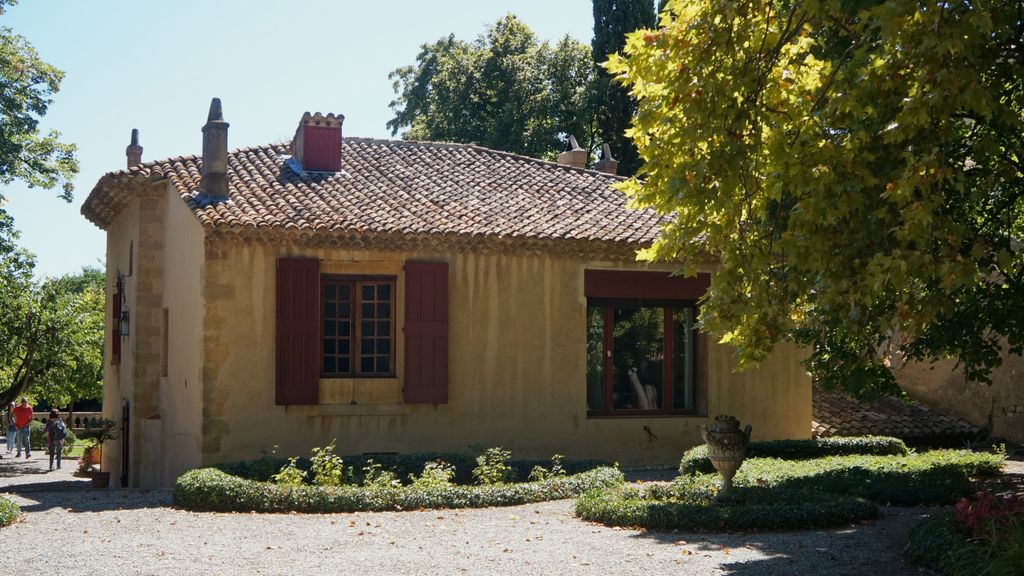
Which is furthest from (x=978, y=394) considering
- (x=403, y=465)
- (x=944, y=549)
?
(x=944, y=549)

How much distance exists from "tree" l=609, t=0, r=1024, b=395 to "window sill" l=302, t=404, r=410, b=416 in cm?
706

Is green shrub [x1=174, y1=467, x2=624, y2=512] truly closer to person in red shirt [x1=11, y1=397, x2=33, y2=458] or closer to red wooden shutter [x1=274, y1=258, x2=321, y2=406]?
red wooden shutter [x1=274, y1=258, x2=321, y2=406]

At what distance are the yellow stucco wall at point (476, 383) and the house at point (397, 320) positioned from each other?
3cm

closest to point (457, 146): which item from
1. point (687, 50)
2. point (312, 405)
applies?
point (312, 405)

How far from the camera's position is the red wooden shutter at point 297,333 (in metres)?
15.4

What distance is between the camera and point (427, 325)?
53.0ft

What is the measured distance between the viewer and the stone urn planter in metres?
11.2

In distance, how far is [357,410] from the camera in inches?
623

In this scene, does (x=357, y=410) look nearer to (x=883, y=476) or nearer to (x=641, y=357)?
(x=641, y=357)

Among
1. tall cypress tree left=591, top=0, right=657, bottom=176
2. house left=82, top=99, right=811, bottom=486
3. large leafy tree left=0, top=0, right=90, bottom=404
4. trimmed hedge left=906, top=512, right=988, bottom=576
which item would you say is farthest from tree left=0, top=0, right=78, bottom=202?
trimmed hedge left=906, top=512, right=988, bottom=576

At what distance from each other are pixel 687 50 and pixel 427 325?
8236 mm

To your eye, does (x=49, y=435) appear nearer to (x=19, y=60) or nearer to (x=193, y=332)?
(x=19, y=60)

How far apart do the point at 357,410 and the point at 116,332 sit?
7.80 m

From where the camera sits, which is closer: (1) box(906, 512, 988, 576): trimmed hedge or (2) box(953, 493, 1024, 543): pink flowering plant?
(1) box(906, 512, 988, 576): trimmed hedge
